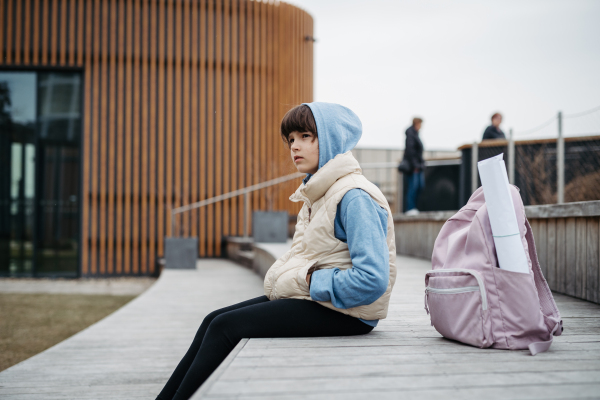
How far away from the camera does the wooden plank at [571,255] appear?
3.54 m

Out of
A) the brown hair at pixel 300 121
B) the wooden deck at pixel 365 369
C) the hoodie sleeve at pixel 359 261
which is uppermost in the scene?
the brown hair at pixel 300 121

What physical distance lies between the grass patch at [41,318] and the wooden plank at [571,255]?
4271 mm

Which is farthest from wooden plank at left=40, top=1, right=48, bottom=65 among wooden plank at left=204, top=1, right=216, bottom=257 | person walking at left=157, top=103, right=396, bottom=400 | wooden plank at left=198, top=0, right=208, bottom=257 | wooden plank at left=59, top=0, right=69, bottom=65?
person walking at left=157, top=103, right=396, bottom=400

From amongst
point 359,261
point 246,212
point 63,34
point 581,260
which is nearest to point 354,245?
point 359,261

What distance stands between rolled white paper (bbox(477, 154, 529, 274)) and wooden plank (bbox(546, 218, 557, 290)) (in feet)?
7.27

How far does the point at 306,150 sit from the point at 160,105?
31.4ft

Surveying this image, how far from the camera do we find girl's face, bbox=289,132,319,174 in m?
2.02

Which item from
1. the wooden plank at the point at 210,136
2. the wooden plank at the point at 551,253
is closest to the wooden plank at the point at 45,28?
the wooden plank at the point at 210,136

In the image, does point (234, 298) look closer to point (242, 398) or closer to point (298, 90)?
point (242, 398)

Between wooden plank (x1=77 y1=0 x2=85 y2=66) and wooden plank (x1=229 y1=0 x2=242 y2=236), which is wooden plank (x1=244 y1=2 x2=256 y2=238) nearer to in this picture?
wooden plank (x1=229 y1=0 x2=242 y2=236)

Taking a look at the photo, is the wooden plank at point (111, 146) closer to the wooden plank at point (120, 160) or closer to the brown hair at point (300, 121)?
the wooden plank at point (120, 160)

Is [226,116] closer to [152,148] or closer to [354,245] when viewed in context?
[152,148]

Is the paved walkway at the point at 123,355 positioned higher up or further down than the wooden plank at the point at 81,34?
further down

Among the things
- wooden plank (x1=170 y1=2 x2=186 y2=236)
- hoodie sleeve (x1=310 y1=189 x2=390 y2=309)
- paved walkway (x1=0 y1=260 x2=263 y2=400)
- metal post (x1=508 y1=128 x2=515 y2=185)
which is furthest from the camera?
wooden plank (x1=170 y1=2 x2=186 y2=236)
